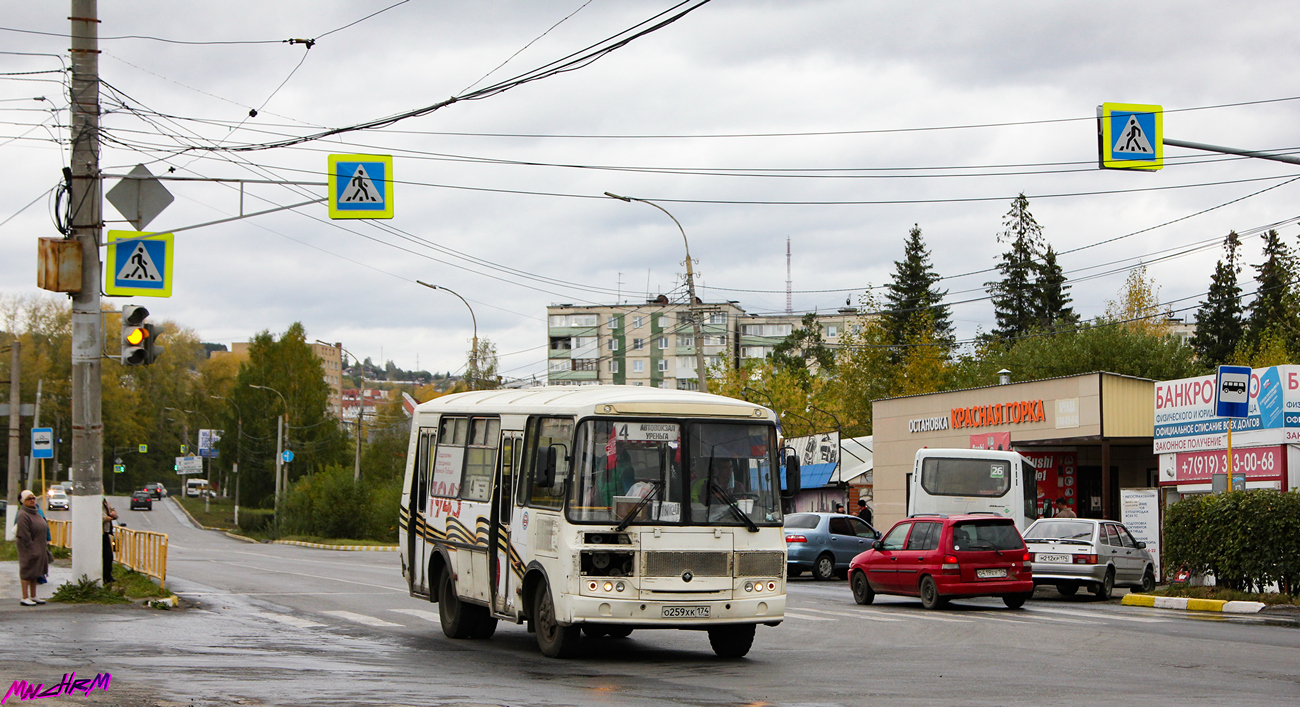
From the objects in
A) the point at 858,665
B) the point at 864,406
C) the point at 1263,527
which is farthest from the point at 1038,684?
the point at 864,406

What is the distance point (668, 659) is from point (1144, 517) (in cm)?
1761

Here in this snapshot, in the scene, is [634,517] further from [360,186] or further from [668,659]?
[360,186]

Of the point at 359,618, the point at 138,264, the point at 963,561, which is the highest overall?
the point at 138,264

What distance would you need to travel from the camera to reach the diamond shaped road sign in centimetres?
1909

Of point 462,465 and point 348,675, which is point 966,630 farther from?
point 348,675

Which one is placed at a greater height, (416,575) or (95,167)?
(95,167)

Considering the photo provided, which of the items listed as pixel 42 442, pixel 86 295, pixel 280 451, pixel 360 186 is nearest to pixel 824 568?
pixel 360 186

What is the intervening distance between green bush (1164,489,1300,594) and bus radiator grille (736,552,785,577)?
38.5 feet

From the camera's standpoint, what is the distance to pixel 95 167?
746 inches

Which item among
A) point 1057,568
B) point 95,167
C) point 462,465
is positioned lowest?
point 1057,568

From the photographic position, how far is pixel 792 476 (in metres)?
13.9

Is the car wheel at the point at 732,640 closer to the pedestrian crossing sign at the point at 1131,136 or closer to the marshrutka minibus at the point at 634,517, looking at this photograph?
the marshrutka minibus at the point at 634,517

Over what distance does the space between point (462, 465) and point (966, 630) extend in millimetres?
7280

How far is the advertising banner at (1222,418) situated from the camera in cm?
2500
